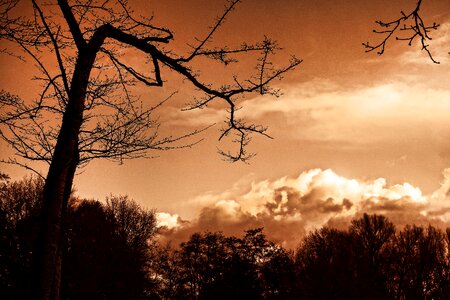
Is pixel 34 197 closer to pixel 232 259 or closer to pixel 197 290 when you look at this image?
pixel 232 259

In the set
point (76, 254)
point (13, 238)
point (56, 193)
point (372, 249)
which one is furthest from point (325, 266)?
point (56, 193)

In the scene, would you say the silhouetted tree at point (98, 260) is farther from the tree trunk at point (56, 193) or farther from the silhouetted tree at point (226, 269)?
the tree trunk at point (56, 193)

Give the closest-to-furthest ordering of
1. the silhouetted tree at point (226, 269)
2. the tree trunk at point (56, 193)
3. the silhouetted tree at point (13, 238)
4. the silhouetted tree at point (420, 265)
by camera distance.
Answer: the tree trunk at point (56, 193) → the silhouetted tree at point (13, 238) → the silhouetted tree at point (420, 265) → the silhouetted tree at point (226, 269)

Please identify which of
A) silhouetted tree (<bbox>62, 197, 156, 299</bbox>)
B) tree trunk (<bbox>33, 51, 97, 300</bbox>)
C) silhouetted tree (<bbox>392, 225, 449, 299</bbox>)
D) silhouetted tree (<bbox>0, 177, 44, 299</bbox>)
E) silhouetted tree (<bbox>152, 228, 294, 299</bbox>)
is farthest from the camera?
silhouetted tree (<bbox>152, 228, 294, 299</bbox>)

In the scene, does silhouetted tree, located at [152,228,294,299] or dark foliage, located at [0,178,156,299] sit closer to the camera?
dark foliage, located at [0,178,156,299]

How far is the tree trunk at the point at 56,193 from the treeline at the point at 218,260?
14.2 metres

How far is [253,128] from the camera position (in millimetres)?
6078

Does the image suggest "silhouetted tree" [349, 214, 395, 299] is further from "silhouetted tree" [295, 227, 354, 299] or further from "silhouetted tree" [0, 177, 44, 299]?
"silhouetted tree" [0, 177, 44, 299]

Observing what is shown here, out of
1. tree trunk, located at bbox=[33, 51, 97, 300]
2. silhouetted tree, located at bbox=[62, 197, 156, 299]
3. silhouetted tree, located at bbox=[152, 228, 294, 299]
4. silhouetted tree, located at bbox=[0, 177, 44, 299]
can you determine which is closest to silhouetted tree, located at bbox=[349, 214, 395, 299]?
silhouetted tree, located at bbox=[152, 228, 294, 299]

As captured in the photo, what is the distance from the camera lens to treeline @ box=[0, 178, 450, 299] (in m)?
21.7

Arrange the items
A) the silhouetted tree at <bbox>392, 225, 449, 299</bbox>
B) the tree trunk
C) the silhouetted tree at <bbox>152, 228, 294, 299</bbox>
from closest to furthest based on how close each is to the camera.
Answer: the tree trunk, the silhouetted tree at <bbox>392, 225, 449, 299</bbox>, the silhouetted tree at <bbox>152, 228, 294, 299</bbox>

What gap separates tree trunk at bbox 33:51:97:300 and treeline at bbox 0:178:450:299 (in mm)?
14185

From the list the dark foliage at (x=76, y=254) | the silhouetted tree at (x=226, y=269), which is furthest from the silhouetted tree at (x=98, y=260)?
the silhouetted tree at (x=226, y=269)

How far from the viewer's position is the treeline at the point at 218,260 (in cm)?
2172
